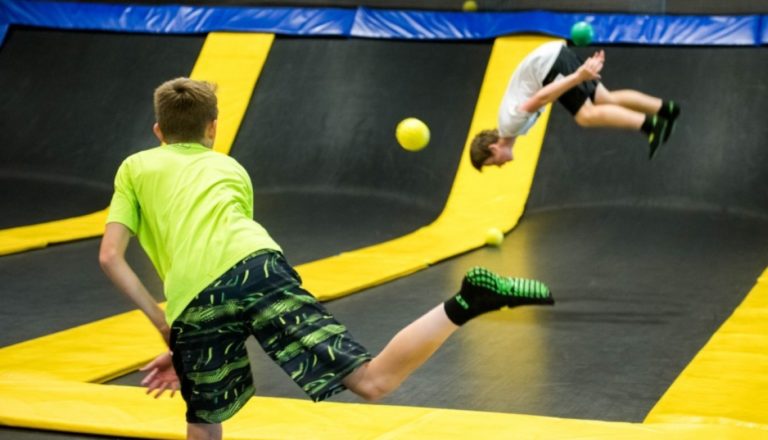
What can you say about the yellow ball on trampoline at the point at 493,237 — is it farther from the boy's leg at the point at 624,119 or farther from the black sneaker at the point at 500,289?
the black sneaker at the point at 500,289

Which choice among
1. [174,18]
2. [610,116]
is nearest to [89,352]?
[610,116]

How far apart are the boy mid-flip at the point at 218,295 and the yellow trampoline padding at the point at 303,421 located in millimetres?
868

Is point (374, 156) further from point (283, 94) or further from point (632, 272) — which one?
point (632, 272)

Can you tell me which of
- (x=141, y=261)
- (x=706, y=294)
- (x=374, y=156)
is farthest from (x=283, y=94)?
(x=706, y=294)

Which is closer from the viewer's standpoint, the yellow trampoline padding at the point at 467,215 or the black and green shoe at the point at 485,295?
the black and green shoe at the point at 485,295

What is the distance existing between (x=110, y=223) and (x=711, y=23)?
6.46 metres

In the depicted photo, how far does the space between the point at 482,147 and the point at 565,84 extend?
1.95 ft

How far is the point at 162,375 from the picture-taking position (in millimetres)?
2807

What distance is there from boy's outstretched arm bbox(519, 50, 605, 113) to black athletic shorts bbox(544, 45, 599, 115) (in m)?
0.10

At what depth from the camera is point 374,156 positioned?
28.3ft

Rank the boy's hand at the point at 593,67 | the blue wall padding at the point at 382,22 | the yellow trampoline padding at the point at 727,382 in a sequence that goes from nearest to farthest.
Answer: the yellow trampoline padding at the point at 727,382 → the boy's hand at the point at 593,67 → the blue wall padding at the point at 382,22

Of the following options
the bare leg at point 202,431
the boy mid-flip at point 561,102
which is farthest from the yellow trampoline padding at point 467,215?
the bare leg at point 202,431

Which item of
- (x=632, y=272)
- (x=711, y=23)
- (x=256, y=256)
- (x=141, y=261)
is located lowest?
(x=141, y=261)

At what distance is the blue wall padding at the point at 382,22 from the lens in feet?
27.5
